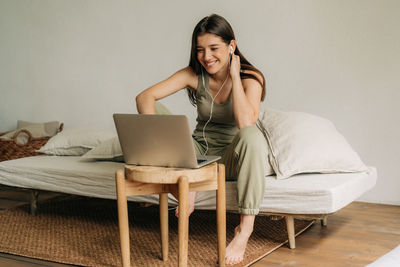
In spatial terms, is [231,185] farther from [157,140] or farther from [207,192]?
[157,140]

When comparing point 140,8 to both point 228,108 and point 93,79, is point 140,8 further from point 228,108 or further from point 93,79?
point 228,108

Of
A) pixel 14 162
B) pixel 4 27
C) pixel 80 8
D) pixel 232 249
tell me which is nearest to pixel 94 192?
pixel 14 162

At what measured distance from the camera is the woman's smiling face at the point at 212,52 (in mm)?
1812

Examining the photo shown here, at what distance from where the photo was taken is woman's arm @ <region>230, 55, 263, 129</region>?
1.79m

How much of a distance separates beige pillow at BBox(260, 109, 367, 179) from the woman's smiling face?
0.46m

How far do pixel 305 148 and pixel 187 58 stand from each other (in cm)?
149

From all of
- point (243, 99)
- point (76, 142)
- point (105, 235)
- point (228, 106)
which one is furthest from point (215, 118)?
point (76, 142)

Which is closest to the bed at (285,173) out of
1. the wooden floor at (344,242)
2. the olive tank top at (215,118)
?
the wooden floor at (344,242)

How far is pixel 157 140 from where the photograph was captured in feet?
4.78

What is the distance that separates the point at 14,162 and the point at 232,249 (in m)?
1.63

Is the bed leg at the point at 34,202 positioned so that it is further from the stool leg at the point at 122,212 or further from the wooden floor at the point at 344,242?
the stool leg at the point at 122,212

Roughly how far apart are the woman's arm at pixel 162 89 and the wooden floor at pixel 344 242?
785 mm

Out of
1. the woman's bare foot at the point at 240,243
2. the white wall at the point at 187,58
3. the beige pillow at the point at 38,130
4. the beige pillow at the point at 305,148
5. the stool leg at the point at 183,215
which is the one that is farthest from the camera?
the beige pillow at the point at 38,130

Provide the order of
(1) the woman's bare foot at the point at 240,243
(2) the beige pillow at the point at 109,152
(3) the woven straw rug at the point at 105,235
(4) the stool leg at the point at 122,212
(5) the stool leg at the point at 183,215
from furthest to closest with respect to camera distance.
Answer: (2) the beige pillow at the point at 109,152, (3) the woven straw rug at the point at 105,235, (1) the woman's bare foot at the point at 240,243, (4) the stool leg at the point at 122,212, (5) the stool leg at the point at 183,215
